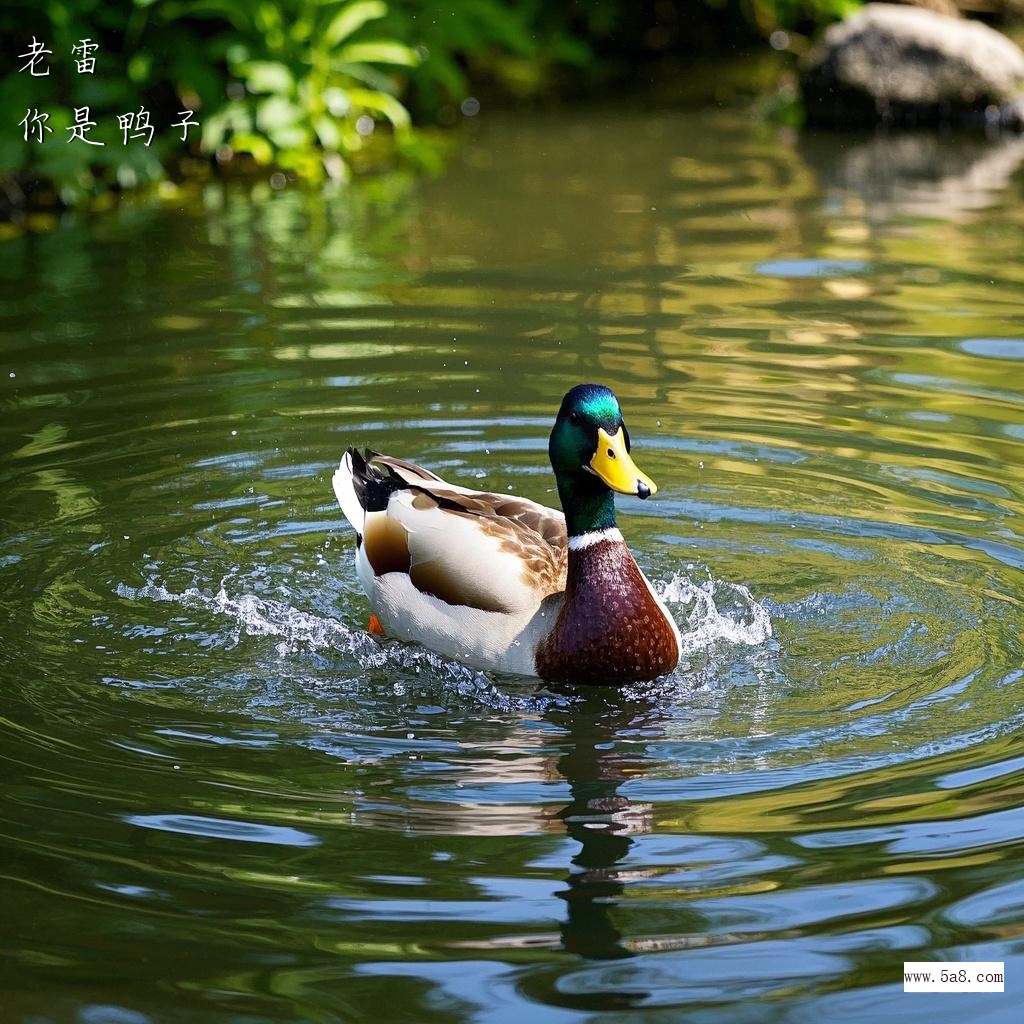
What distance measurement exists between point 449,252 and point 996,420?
436 centimetres

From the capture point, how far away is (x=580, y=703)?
216 inches

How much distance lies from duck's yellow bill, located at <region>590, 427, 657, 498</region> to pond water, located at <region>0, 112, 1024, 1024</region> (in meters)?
0.70

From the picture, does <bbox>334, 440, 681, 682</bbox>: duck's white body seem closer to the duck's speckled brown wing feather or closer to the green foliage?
the duck's speckled brown wing feather

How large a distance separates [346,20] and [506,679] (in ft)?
29.0

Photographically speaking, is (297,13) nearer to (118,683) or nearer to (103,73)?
(103,73)

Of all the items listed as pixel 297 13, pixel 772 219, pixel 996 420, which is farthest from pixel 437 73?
pixel 996 420

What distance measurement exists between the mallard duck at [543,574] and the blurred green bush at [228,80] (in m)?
7.17

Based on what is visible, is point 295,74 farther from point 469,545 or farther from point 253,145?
point 469,545

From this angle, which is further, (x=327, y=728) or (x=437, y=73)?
(x=437, y=73)

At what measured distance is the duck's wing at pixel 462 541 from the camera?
5621mm

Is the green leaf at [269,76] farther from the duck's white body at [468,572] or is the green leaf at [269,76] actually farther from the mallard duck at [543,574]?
Answer: the mallard duck at [543,574]

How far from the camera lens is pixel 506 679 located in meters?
5.63

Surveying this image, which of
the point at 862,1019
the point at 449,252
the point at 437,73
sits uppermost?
the point at 437,73

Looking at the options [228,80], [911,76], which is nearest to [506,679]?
[228,80]
